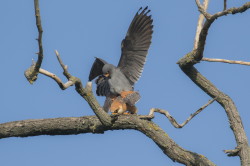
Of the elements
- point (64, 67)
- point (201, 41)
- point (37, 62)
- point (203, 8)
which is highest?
point (37, 62)

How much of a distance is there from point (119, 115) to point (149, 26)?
3131 millimetres

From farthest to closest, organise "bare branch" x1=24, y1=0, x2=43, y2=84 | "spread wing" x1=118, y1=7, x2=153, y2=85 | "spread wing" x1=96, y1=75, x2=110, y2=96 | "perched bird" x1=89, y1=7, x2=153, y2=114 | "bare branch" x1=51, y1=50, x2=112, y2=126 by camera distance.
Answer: "spread wing" x1=118, y1=7, x2=153, y2=85
"spread wing" x1=96, y1=75, x2=110, y2=96
"perched bird" x1=89, y1=7, x2=153, y2=114
"bare branch" x1=51, y1=50, x2=112, y2=126
"bare branch" x1=24, y1=0, x2=43, y2=84

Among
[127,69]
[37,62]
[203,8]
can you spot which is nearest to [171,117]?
[203,8]

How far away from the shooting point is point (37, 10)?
4.68 metres

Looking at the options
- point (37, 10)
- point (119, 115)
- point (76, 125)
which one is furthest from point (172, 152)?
point (37, 10)

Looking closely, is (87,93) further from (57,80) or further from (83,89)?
(57,80)

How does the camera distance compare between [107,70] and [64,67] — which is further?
[107,70]

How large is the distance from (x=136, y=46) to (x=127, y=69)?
445 mm

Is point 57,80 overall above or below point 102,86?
above

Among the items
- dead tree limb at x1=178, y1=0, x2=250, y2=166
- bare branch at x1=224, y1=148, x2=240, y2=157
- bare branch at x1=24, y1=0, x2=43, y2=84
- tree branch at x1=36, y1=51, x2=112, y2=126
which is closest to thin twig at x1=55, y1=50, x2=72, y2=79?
tree branch at x1=36, y1=51, x2=112, y2=126

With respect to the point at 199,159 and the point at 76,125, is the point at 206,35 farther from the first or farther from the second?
the point at 76,125

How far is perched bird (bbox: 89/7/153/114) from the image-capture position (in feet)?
25.2

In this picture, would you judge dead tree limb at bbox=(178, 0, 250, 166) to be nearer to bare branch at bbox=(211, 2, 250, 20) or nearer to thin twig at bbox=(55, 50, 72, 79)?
bare branch at bbox=(211, 2, 250, 20)

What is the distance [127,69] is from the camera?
27.8 feet
